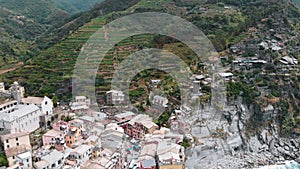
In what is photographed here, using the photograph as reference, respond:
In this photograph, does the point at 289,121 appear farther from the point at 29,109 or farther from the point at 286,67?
the point at 29,109

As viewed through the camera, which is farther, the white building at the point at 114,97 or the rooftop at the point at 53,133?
the white building at the point at 114,97

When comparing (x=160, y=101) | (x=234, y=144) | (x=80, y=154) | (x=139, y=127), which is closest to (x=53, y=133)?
(x=80, y=154)

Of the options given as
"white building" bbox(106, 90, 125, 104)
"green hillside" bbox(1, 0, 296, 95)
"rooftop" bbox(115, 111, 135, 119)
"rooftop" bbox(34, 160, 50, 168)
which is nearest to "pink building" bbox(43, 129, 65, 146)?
"rooftop" bbox(34, 160, 50, 168)

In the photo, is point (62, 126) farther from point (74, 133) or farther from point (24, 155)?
point (24, 155)

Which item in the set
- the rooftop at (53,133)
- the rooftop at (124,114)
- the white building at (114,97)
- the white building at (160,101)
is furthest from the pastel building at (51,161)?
the white building at (160,101)

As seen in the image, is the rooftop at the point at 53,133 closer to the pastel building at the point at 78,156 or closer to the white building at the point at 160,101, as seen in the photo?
the pastel building at the point at 78,156

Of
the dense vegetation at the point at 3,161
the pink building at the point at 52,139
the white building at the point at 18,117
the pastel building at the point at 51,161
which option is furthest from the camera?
the pink building at the point at 52,139

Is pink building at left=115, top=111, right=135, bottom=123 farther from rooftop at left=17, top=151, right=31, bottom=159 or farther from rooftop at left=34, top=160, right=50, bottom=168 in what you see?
rooftop at left=17, top=151, right=31, bottom=159
